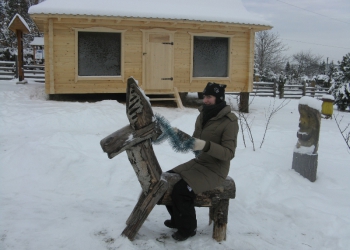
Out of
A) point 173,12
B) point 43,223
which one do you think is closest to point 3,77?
point 173,12

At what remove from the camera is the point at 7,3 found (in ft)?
119

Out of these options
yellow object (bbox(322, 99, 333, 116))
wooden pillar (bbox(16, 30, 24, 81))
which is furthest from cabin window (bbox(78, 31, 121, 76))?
yellow object (bbox(322, 99, 333, 116))

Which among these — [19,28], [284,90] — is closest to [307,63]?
[284,90]

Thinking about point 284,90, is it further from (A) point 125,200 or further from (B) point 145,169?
(B) point 145,169

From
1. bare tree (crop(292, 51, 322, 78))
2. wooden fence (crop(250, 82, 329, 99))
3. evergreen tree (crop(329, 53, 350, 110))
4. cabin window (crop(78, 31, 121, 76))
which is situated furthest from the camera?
bare tree (crop(292, 51, 322, 78))

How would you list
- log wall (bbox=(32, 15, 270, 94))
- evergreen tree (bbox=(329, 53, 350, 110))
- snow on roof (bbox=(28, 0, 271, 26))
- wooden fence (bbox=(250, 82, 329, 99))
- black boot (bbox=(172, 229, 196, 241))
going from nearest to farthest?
black boot (bbox=(172, 229, 196, 241)), snow on roof (bbox=(28, 0, 271, 26)), log wall (bbox=(32, 15, 270, 94)), evergreen tree (bbox=(329, 53, 350, 110)), wooden fence (bbox=(250, 82, 329, 99))

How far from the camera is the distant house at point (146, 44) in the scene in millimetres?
11695

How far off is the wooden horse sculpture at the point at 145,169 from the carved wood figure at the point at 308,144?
2581 millimetres

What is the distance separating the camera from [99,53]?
12.4 metres

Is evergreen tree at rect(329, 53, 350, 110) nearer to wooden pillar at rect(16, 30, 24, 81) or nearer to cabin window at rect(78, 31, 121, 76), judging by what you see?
cabin window at rect(78, 31, 121, 76)

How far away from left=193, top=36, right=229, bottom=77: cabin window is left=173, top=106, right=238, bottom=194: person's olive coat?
33.0 ft

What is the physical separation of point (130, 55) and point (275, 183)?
851 cm

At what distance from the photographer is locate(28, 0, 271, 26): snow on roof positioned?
11125 mm

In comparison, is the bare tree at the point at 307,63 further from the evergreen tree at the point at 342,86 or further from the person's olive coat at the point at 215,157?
the person's olive coat at the point at 215,157
